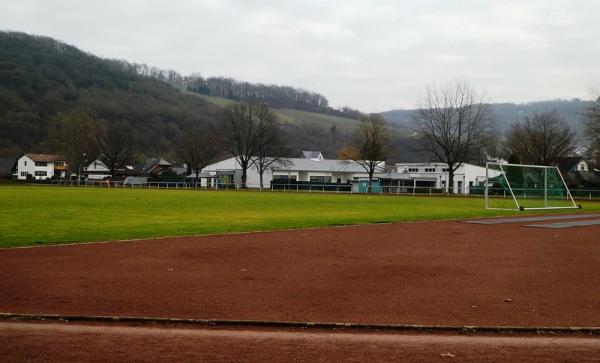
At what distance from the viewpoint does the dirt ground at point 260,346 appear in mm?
5461

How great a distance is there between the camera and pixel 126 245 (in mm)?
13773

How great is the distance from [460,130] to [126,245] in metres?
57.2

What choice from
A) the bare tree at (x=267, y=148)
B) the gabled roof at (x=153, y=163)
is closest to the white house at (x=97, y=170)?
the gabled roof at (x=153, y=163)

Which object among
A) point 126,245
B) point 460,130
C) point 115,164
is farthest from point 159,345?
point 115,164

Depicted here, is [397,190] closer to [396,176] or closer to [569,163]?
[396,176]

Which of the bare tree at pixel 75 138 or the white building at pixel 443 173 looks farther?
the bare tree at pixel 75 138

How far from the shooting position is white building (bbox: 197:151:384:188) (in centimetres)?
8944

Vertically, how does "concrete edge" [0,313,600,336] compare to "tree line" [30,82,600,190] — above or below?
below

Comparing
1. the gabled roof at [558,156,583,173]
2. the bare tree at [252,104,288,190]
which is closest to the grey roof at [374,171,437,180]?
the bare tree at [252,104,288,190]

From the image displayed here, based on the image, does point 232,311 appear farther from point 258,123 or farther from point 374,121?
point 258,123

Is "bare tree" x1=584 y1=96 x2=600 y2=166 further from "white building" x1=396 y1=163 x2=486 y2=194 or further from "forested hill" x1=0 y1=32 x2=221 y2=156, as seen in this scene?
"forested hill" x1=0 y1=32 x2=221 y2=156

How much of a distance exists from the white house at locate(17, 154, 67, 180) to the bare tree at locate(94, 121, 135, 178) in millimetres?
15518

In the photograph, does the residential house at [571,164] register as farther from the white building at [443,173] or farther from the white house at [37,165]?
the white house at [37,165]

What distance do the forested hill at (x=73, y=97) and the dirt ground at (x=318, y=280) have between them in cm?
11346
